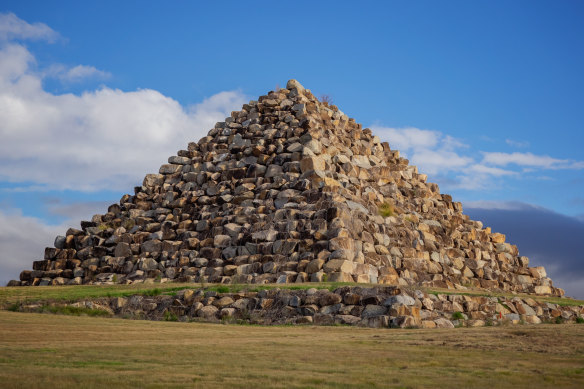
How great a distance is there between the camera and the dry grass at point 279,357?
32.0 ft

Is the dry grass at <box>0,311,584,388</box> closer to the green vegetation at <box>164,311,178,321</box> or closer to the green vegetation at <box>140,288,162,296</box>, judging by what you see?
the green vegetation at <box>164,311,178,321</box>

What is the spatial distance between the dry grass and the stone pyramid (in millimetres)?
8945

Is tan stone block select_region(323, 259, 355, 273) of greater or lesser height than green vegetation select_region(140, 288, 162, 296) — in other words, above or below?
above

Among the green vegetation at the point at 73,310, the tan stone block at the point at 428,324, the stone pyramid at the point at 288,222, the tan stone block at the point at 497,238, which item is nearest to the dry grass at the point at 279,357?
the tan stone block at the point at 428,324

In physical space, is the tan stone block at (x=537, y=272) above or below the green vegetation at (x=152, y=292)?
above

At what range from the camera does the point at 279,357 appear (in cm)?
1188

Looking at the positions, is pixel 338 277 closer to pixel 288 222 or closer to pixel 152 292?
pixel 288 222

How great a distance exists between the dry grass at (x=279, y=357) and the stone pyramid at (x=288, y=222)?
895cm

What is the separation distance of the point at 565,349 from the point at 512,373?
2940mm

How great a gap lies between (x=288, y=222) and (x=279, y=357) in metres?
15.2

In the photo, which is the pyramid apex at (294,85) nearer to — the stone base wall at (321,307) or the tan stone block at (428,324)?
the stone base wall at (321,307)

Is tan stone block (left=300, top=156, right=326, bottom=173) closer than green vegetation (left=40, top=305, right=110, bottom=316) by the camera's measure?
No

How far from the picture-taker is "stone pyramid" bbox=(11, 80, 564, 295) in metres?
26.1

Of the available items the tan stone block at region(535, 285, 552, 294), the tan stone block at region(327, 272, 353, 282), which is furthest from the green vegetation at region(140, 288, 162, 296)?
the tan stone block at region(535, 285, 552, 294)
